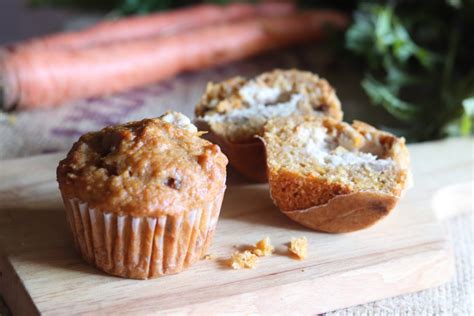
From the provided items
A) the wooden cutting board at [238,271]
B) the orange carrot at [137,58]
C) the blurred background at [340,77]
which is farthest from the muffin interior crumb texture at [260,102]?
the orange carrot at [137,58]

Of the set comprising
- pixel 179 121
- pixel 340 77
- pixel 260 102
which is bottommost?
pixel 340 77

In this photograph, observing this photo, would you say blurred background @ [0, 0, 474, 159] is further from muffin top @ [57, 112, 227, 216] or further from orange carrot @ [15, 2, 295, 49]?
muffin top @ [57, 112, 227, 216]

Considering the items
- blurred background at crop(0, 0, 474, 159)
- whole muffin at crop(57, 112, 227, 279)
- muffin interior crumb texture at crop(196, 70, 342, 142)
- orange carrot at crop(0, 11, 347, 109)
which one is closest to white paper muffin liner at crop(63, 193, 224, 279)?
whole muffin at crop(57, 112, 227, 279)

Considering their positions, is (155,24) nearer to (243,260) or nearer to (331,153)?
(331,153)

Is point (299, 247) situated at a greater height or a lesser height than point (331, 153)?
lesser

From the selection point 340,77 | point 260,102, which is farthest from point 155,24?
point 260,102

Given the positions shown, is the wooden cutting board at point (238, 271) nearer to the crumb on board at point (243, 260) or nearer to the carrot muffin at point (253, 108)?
the crumb on board at point (243, 260)
